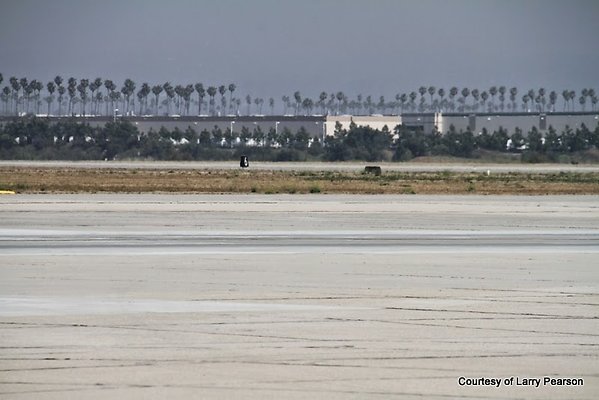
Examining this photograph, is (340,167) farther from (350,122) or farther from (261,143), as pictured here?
(350,122)

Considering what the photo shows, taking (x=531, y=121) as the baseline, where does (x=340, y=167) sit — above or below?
below

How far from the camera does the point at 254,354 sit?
1250 cm

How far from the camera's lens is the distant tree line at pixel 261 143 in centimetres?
16388

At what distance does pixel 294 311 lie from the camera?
51.3 ft

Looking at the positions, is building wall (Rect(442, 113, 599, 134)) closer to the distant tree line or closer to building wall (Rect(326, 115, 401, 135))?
the distant tree line

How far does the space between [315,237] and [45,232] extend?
7.32 metres

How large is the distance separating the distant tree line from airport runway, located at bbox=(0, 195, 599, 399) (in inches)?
5041

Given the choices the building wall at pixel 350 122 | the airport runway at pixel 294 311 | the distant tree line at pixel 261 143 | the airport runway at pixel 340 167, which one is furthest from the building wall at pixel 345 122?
the airport runway at pixel 294 311

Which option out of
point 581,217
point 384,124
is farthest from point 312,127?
point 581,217

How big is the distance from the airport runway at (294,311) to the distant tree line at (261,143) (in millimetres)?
128040

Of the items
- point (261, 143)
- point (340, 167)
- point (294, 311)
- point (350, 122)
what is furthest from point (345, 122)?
point (294, 311)

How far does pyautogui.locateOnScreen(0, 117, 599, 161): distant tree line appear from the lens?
163875 mm

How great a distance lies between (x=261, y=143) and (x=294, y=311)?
6667 inches

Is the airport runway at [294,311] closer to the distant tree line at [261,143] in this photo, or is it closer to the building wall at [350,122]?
the distant tree line at [261,143]
